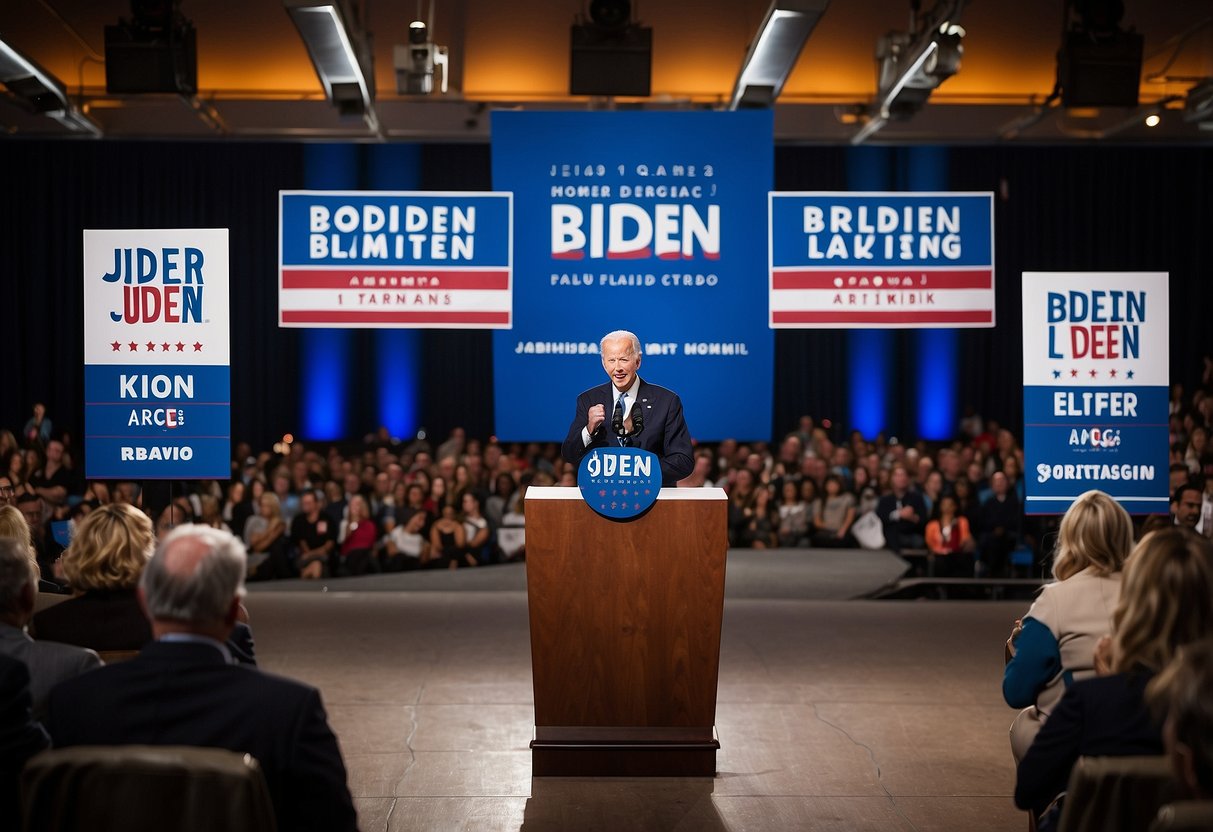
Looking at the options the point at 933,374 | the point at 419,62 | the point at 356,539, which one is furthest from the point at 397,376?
the point at 419,62

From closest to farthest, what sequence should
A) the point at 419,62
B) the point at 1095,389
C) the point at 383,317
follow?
the point at 1095,389
the point at 383,317
the point at 419,62

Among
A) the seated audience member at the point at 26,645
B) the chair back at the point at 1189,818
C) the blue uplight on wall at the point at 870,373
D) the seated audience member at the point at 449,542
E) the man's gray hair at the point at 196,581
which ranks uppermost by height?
the blue uplight on wall at the point at 870,373

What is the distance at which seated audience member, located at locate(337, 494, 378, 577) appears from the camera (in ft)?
26.3

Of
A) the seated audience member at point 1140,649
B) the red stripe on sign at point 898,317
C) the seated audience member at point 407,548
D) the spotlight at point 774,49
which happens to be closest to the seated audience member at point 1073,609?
the seated audience member at point 1140,649

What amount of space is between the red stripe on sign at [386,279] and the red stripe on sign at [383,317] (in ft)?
0.43

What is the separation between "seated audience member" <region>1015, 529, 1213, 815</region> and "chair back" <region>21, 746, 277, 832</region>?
1262 millimetres

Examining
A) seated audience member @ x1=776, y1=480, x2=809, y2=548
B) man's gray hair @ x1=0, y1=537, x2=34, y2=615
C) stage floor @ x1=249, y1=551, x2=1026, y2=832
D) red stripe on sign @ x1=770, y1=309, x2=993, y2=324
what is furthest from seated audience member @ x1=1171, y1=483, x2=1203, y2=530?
man's gray hair @ x1=0, y1=537, x2=34, y2=615

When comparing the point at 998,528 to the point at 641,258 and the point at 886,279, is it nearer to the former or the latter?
the point at 886,279

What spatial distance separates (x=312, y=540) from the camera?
8070mm

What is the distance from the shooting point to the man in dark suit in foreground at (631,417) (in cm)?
376

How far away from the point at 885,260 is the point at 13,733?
16.5 ft

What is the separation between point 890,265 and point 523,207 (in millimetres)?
1921

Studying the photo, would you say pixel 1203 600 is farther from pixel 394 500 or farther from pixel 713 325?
pixel 394 500

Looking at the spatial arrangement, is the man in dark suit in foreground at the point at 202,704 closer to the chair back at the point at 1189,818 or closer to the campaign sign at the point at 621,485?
the chair back at the point at 1189,818
